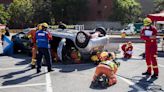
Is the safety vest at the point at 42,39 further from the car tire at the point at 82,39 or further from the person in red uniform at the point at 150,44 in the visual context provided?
the person in red uniform at the point at 150,44

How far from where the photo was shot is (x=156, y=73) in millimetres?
11750

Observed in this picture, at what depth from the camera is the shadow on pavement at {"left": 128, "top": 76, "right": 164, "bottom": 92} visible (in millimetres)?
9975

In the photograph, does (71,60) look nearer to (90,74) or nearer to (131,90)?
(90,74)

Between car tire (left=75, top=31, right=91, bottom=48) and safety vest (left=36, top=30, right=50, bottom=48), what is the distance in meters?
2.24

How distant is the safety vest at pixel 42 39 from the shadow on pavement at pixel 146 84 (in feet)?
11.0

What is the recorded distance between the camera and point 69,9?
2837 inches

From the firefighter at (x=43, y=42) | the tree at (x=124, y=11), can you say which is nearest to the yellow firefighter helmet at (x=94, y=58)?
the firefighter at (x=43, y=42)

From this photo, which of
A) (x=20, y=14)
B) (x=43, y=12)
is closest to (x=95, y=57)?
(x=20, y=14)

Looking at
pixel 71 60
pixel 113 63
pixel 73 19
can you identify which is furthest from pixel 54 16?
pixel 113 63

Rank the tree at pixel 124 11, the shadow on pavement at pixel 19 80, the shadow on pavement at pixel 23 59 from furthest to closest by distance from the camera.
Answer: the tree at pixel 124 11 < the shadow on pavement at pixel 23 59 < the shadow on pavement at pixel 19 80

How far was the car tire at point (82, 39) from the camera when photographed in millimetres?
14797

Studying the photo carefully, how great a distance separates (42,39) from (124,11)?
59.5 meters

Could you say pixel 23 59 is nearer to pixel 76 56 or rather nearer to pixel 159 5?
pixel 76 56

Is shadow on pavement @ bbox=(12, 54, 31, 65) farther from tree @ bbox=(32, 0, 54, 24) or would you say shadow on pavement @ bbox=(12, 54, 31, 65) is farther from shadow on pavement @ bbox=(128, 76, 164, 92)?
tree @ bbox=(32, 0, 54, 24)
